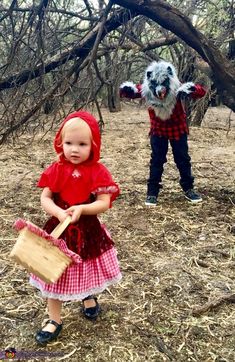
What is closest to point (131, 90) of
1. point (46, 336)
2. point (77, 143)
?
point (77, 143)

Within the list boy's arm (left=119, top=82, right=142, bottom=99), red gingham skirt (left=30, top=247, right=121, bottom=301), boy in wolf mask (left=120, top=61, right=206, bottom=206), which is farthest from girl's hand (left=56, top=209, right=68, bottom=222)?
boy's arm (left=119, top=82, right=142, bottom=99)

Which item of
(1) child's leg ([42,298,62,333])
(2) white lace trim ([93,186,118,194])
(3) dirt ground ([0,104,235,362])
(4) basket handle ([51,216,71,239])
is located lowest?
(3) dirt ground ([0,104,235,362])

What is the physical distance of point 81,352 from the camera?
233 cm

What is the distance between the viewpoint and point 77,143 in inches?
90.4

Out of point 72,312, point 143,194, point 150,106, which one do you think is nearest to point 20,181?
point 143,194

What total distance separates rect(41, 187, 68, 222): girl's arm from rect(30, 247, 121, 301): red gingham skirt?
0.25m

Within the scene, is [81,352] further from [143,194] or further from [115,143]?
[115,143]

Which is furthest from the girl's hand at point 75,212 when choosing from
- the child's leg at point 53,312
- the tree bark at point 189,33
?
the tree bark at point 189,33

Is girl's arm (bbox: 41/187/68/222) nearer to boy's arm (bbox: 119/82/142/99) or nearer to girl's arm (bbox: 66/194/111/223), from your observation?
girl's arm (bbox: 66/194/111/223)

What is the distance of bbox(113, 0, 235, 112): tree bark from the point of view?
400 centimetres

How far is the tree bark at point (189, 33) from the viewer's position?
400 centimetres

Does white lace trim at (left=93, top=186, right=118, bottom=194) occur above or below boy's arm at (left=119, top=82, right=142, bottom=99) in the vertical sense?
below

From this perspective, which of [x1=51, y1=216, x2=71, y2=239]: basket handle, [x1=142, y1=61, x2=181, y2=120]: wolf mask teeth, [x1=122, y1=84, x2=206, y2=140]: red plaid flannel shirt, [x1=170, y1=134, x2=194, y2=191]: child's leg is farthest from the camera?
[x1=170, y1=134, x2=194, y2=191]: child's leg

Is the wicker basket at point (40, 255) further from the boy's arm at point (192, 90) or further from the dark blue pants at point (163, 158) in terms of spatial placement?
the dark blue pants at point (163, 158)
